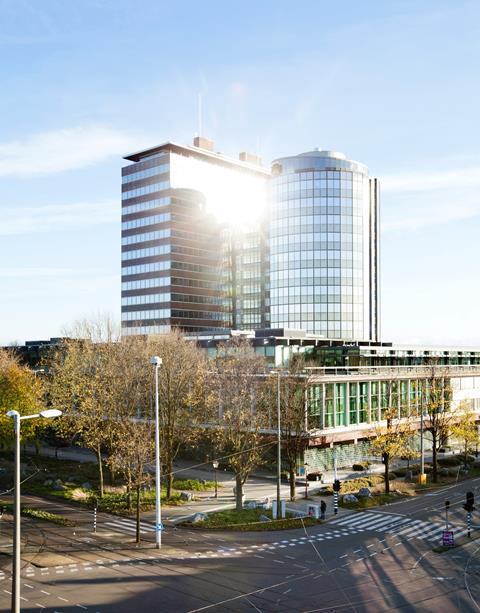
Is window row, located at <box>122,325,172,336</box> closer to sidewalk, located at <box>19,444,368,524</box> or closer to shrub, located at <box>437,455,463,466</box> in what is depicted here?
sidewalk, located at <box>19,444,368,524</box>

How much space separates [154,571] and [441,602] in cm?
1475

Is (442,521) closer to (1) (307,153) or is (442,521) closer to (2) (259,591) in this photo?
(2) (259,591)

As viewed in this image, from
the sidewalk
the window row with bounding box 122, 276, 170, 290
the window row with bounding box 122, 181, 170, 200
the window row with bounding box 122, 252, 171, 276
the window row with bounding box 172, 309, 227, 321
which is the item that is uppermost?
the window row with bounding box 122, 181, 170, 200

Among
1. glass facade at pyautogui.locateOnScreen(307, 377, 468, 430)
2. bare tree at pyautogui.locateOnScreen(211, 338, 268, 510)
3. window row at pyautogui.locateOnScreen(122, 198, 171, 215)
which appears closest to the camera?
bare tree at pyautogui.locateOnScreen(211, 338, 268, 510)

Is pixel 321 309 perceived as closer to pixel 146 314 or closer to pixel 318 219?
pixel 318 219

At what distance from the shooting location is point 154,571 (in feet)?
114

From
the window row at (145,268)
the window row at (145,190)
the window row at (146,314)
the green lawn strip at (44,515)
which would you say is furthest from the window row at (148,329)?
Answer: the green lawn strip at (44,515)

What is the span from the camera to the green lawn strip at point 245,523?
151 ft

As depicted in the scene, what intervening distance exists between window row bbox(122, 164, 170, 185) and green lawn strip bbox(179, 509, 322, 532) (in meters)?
111

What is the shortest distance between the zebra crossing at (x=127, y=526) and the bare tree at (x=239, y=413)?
7732mm

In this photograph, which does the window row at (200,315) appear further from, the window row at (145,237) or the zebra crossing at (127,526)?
the zebra crossing at (127,526)

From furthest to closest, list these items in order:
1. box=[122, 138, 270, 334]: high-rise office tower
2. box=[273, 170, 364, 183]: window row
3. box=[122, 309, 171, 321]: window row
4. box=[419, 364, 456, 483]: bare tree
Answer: box=[273, 170, 364, 183]: window row
box=[122, 138, 270, 334]: high-rise office tower
box=[122, 309, 171, 321]: window row
box=[419, 364, 456, 483]: bare tree

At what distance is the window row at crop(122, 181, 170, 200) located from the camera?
149375 mm

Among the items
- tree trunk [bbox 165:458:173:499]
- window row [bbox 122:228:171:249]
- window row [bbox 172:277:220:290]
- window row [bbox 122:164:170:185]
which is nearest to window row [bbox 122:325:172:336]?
window row [bbox 172:277:220:290]
